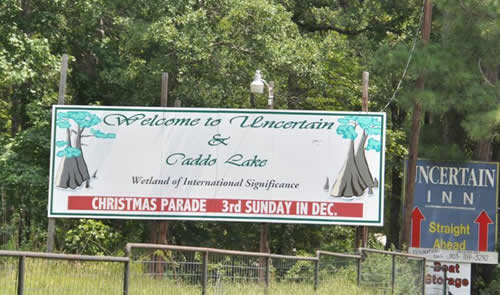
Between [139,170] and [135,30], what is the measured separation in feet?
18.5

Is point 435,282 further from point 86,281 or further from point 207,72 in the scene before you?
point 86,281

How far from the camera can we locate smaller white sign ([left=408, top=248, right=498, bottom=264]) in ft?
85.0

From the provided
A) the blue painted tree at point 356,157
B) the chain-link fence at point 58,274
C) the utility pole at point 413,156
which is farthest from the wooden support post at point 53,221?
the chain-link fence at point 58,274

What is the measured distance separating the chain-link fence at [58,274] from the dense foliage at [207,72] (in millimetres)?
13839

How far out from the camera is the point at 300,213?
2161cm

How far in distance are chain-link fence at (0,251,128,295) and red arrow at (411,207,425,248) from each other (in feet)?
56.9

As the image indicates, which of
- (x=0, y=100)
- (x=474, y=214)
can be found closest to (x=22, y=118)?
(x=0, y=100)

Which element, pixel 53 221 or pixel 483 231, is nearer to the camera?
pixel 53 221

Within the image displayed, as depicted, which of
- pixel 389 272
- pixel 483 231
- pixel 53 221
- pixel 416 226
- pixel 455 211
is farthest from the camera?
pixel 455 211

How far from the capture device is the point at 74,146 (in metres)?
21.6

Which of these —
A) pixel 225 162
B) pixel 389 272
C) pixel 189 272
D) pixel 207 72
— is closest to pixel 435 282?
pixel 389 272

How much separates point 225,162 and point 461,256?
8158 millimetres

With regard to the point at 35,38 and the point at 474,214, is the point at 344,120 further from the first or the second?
the point at 35,38

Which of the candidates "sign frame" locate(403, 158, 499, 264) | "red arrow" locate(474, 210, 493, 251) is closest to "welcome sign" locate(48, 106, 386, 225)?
"sign frame" locate(403, 158, 499, 264)
